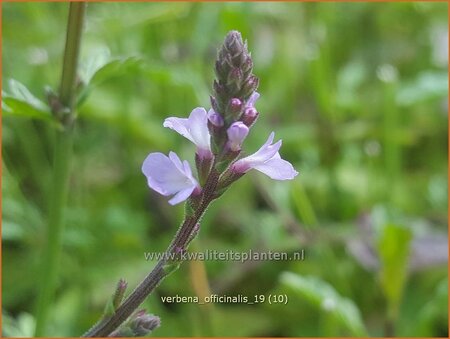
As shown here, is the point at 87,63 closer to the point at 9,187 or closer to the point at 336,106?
the point at 9,187

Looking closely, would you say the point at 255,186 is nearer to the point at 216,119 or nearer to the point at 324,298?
the point at 324,298

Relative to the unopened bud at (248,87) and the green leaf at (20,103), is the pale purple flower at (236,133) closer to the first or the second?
the unopened bud at (248,87)

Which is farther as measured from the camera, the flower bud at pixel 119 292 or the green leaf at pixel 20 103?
the green leaf at pixel 20 103

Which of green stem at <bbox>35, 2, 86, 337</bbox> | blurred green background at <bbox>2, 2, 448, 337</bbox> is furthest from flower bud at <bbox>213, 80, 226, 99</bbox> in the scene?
blurred green background at <bbox>2, 2, 448, 337</bbox>

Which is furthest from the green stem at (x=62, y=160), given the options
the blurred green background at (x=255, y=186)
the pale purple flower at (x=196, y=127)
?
the pale purple flower at (x=196, y=127)

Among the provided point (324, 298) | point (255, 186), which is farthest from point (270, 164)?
point (255, 186)

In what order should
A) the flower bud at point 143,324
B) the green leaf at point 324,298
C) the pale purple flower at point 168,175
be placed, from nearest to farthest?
the pale purple flower at point 168,175
the flower bud at point 143,324
the green leaf at point 324,298
